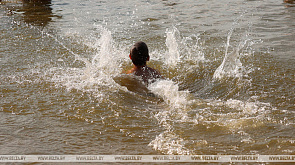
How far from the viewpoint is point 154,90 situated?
441 cm

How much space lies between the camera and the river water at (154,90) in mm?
3092

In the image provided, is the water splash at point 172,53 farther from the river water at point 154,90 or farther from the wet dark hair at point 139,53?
the wet dark hair at point 139,53

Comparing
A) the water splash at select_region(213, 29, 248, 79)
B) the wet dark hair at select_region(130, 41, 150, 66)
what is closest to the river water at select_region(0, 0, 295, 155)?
the water splash at select_region(213, 29, 248, 79)

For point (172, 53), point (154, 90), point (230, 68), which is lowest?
point (154, 90)

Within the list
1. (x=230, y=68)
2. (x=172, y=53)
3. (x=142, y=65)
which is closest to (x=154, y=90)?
(x=142, y=65)

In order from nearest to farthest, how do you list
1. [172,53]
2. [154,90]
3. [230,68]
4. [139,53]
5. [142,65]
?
[154,90] < [139,53] < [142,65] < [230,68] < [172,53]

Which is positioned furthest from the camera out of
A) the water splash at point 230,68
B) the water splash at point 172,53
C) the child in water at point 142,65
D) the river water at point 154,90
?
the water splash at point 172,53

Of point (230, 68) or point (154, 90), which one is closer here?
point (154, 90)

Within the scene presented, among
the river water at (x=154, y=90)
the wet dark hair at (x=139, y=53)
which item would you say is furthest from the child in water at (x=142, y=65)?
the river water at (x=154, y=90)

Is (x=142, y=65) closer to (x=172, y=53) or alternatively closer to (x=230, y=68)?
(x=172, y=53)

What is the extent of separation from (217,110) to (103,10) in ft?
28.3

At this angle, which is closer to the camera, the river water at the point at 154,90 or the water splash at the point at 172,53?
the river water at the point at 154,90

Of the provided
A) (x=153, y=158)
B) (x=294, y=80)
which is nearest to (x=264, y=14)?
(x=294, y=80)

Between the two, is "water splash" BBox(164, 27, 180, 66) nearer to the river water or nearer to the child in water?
the river water
